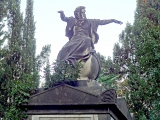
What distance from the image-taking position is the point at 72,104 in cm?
563

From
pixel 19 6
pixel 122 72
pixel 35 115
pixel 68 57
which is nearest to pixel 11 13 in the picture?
pixel 19 6

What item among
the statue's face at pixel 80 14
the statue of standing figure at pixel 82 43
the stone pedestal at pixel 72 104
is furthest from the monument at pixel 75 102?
the statue's face at pixel 80 14

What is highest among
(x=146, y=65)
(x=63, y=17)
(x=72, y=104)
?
(x=63, y=17)

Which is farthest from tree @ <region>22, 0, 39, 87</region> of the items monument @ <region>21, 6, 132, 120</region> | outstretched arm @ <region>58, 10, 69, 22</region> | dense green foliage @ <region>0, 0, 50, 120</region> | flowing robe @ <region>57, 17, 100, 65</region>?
monument @ <region>21, 6, 132, 120</region>

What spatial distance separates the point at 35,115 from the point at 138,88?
10.2 metres

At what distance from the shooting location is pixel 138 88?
15281 mm

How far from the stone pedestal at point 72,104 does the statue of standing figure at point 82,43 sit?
78cm

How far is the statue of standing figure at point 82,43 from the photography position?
6.63m

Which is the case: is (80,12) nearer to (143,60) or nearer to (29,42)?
(143,60)

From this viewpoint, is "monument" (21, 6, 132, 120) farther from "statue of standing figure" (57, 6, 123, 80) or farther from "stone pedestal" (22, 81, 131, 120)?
"statue of standing figure" (57, 6, 123, 80)

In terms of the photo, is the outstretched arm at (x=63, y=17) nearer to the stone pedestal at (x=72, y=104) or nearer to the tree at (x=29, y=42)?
the stone pedestal at (x=72, y=104)

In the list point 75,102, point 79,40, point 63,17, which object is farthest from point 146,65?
point 75,102

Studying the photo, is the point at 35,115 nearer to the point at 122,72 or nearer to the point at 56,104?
the point at 56,104

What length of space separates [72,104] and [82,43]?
1646 mm
